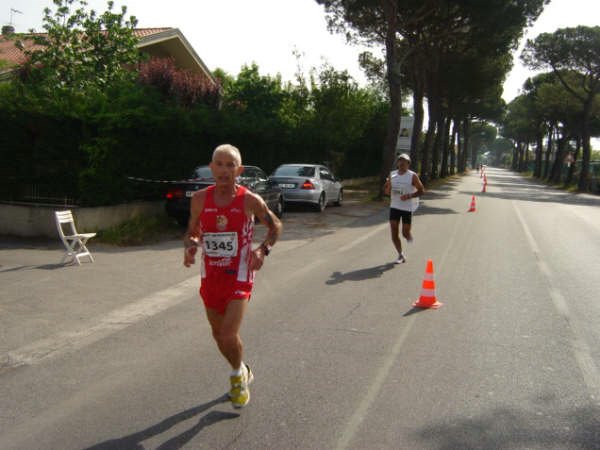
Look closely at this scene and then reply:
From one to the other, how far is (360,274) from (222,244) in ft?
17.0

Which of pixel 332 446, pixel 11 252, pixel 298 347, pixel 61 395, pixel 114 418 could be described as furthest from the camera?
pixel 11 252

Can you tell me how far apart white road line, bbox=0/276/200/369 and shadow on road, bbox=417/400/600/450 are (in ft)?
10.9

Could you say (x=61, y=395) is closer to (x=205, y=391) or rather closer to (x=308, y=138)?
(x=205, y=391)

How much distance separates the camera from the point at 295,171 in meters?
18.9

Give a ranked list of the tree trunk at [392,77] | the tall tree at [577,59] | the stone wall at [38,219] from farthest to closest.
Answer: the tall tree at [577,59] → the tree trunk at [392,77] → the stone wall at [38,219]

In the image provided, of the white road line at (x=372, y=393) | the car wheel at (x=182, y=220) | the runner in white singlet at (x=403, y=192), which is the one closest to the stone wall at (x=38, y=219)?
the car wheel at (x=182, y=220)

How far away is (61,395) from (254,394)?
140 cm

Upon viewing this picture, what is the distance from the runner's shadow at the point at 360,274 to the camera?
8.29 metres

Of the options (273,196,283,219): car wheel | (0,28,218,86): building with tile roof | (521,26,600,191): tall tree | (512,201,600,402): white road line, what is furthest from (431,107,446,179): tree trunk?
(512,201,600,402): white road line

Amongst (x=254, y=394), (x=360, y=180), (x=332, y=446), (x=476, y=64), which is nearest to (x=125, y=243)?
(x=254, y=394)

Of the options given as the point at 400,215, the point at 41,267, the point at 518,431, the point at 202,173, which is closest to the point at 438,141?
the point at 202,173

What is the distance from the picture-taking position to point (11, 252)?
976cm

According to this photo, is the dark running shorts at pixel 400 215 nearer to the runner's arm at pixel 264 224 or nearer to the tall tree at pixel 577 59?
the runner's arm at pixel 264 224

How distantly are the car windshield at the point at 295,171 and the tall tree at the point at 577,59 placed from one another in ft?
102
